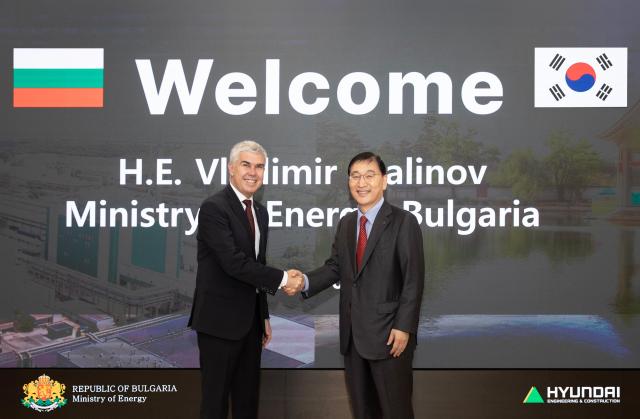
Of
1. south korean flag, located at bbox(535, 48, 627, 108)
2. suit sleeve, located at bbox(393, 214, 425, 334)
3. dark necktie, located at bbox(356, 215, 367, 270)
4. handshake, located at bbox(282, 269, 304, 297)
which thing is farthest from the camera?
south korean flag, located at bbox(535, 48, 627, 108)

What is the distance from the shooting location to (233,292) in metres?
2.81

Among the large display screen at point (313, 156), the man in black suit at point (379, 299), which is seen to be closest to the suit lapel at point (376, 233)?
the man in black suit at point (379, 299)

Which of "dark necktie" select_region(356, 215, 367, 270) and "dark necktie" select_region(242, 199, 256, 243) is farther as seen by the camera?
"dark necktie" select_region(242, 199, 256, 243)

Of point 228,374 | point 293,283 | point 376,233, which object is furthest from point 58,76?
point 376,233

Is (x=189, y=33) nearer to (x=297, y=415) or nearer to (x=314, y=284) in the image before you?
(x=314, y=284)

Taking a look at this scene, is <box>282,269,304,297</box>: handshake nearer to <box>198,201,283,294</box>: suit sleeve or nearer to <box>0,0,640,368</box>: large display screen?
<box>198,201,283,294</box>: suit sleeve

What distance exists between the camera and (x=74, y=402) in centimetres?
364

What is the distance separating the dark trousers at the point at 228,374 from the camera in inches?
108

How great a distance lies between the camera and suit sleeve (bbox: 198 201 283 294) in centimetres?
273

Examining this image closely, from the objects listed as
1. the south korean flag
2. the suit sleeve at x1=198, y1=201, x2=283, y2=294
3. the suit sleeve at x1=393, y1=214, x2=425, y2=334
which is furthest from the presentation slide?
the suit sleeve at x1=393, y1=214, x2=425, y2=334

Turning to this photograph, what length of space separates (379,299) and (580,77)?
7.02 ft

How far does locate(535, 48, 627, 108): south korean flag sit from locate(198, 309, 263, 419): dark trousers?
2.38 m

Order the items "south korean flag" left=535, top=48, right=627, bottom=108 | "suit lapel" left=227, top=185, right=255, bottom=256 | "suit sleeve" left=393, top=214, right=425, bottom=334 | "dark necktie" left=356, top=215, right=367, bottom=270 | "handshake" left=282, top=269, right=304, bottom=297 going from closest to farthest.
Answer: "suit sleeve" left=393, top=214, right=425, bottom=334
"dark necktie" left=356, top=215, right=367, bottom=270
"suit lapel" left=227, top=185, right=255, bottom=256
"handshake" left=282, top=269, right=304, bottom=297
"south korean flag" left=535, top=48, right=627, bottom=108

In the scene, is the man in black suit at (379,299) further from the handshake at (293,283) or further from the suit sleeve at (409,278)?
the handshake at (293,283)
